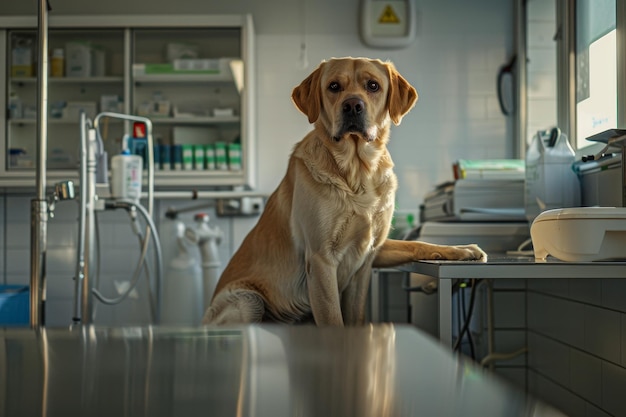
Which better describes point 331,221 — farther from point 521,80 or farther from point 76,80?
point 76,80

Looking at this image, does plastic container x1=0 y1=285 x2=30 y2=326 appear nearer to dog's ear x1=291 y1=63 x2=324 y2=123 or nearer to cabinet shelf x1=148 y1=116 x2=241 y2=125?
cabinet shelf x1=148 y1=116 x2=241 y2=125

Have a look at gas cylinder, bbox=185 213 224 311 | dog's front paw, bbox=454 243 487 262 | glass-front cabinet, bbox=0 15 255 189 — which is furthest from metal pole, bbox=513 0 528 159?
dog's front paw, bbox=454 243 487 262

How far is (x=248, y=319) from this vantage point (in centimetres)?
188

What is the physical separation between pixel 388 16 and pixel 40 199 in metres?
2.40

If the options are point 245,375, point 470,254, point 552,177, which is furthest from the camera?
point 552,177

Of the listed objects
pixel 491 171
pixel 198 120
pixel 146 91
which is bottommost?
pixel 491 171

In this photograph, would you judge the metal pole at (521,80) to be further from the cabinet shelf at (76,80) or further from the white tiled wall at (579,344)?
the cabinet shelf at (76,80)

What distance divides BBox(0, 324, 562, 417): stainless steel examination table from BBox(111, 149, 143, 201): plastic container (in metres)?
2.89

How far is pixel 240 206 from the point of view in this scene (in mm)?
3764

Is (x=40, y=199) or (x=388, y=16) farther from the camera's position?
(x=388, y=16)

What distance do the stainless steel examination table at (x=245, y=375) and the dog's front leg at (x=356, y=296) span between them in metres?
1.62

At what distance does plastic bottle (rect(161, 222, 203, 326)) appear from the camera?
139 inches

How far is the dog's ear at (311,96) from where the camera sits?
6.28ft

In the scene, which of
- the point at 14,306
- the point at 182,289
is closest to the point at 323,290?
the point at 182,289
